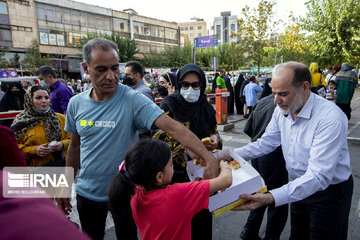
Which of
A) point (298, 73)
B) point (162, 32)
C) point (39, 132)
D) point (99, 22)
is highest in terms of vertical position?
point (162, 32)

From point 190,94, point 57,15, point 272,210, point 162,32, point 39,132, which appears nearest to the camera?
point 190,94

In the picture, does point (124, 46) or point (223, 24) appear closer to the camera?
point (124, 46)

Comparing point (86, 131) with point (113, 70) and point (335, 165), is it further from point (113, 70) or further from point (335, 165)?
point (335, 165)

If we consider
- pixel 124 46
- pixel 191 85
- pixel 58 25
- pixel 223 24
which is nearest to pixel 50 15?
pixel 58 25

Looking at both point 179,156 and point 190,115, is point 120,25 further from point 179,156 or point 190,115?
point 179,156

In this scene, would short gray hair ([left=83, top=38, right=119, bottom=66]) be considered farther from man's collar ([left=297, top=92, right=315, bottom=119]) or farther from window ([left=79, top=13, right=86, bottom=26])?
window ([left=79, top=13, right=86, bottom=26])

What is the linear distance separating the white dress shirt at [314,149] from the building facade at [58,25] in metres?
37.7

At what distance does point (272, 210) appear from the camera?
9.07 feet

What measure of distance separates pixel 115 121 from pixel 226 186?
0.95 meters

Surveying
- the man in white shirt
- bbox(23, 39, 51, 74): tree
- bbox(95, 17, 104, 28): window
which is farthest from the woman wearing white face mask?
bbox(95, 17, 104, 28): window

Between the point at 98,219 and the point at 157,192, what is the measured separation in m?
0.88

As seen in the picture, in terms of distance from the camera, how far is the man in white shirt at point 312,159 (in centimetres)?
177

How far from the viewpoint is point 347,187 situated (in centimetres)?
197

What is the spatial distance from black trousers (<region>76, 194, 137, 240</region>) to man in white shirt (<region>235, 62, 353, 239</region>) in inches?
37.1
